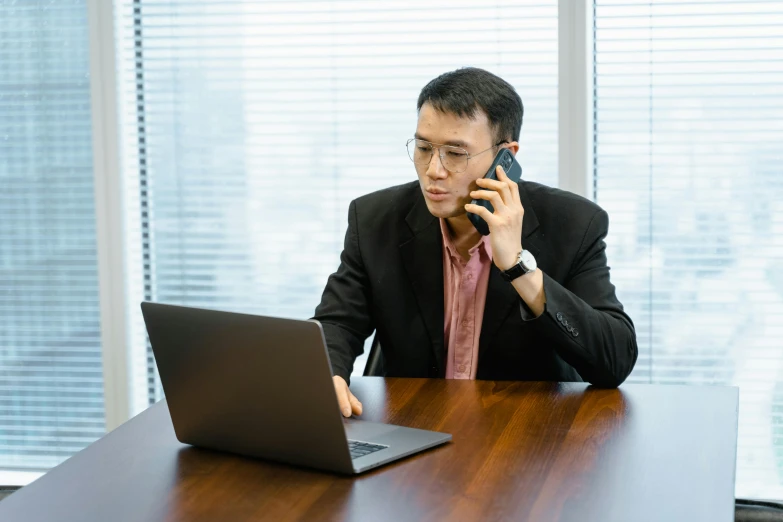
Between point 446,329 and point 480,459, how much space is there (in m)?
0.81


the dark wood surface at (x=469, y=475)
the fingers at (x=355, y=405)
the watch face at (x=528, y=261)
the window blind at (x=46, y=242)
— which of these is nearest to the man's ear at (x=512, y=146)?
the watch face at (x=528, y=261)

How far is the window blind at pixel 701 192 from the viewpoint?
9.94 ft

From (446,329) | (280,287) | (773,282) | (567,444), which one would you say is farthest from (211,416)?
(773,282)

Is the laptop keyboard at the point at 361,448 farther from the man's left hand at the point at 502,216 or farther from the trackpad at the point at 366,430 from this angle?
the man's left hand at the point at 502,216

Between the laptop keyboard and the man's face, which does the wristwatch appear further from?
the laptop keyboard

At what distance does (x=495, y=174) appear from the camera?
2238mm

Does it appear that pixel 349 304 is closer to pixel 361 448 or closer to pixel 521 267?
pixel 521 267

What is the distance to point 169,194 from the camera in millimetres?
3482

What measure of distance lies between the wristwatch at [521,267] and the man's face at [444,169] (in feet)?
0.79

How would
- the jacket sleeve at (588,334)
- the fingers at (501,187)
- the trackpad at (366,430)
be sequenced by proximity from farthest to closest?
the fingers at (501,187) → the jacket sleeve at (588,334) → the trackpad at (366,430)

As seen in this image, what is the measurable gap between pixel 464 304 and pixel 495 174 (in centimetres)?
34

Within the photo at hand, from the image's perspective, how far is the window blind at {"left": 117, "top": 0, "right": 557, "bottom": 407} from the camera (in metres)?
3.19

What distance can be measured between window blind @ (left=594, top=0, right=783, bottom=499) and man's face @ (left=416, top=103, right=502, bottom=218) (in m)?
1.03

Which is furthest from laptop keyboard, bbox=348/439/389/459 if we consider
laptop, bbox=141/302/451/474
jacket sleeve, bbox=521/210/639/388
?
jacket sleeve, bbox=521/210/639/388
